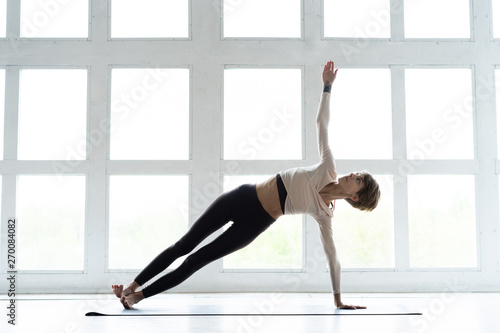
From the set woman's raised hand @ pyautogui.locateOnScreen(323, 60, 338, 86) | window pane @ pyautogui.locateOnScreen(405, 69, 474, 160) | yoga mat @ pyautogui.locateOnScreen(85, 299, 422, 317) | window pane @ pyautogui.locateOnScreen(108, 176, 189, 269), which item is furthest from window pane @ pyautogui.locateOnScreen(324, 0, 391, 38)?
yoga mat @ pyautogui.locateOnScreen(85, 299, 422, 317)

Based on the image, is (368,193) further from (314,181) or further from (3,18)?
(3,18)

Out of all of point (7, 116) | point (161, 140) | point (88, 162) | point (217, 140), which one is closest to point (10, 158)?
point (7, 116)

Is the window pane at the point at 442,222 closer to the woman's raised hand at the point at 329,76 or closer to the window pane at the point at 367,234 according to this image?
the window pane at the point at 367,234

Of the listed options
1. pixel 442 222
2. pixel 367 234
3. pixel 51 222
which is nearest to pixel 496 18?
pixel 442 222

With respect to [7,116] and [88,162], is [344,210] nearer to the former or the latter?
[88,162]

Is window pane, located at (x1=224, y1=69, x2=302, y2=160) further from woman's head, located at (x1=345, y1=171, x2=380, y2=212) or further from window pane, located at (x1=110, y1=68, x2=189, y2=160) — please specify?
woman's head, located at (x1=345, y1=171, x2=380, y2=212)

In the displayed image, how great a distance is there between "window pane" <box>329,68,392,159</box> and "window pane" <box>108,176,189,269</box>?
5.07 feet

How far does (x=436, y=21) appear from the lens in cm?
479

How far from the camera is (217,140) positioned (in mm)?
4652

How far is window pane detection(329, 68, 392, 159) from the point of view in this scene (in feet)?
15.4

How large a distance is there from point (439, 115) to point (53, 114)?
3692 millimetres

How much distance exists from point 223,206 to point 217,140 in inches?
63.6

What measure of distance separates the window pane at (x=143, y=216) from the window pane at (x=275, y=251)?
1.63 ft

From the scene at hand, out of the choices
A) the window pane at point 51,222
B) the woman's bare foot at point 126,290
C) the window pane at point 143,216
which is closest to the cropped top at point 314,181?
the woman's bare foot at point 126,290
